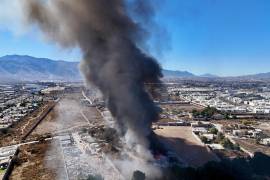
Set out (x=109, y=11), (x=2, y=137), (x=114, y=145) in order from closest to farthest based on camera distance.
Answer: (x=109, y=11) < (x=114, y=145) < (x=2, y=137)

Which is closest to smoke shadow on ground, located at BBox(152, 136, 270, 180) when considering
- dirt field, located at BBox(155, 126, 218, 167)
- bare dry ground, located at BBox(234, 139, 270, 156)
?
dirt field, located at BBox(155, 126, 218, 167)

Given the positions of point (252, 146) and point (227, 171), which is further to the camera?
point (252, 146)

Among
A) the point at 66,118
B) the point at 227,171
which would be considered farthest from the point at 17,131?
the point at 227,171

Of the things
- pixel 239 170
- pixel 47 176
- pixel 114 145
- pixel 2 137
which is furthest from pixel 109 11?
pixel 2 137

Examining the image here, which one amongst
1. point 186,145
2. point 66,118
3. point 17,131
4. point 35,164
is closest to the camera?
point 35,164

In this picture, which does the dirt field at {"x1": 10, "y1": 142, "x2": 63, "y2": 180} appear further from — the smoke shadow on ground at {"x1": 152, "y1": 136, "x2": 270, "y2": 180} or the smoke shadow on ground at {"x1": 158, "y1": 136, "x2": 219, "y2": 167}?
the smoke shadow on ground at {"x1": 158, "y1": 136, "x2": 219, "y2": 167}

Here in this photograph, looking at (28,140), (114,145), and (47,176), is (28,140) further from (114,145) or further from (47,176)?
(47,176)

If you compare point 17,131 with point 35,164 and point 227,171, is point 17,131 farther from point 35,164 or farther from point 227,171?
point 227,171

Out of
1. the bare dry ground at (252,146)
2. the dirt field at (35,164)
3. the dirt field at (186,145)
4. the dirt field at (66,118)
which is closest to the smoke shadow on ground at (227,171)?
the dirt field at (186,145)

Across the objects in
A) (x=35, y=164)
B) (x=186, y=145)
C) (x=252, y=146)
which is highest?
(x=35, y=164)
